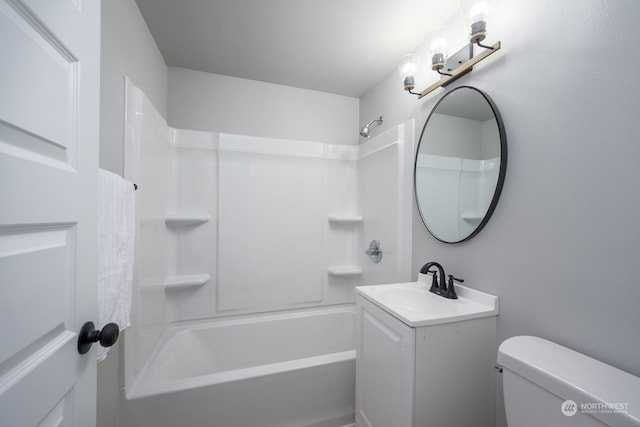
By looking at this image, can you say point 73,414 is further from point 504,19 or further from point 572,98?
point 504,19

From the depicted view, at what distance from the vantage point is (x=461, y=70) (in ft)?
4.16

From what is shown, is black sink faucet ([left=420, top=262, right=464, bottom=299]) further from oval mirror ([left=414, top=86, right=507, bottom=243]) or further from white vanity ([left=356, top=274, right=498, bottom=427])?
oval mirror ([left=414, top=86, right=507, bottom=243])

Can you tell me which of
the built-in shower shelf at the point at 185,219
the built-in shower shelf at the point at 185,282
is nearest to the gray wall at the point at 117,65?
the built-in shower shelf at the point at 185,219

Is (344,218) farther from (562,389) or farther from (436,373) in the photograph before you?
(562,389)

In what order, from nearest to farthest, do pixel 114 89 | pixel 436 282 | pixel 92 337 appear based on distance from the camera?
pixel 92 337 → pixel 114 89 → pixel 436 282

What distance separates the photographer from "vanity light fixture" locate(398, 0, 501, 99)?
1.07m

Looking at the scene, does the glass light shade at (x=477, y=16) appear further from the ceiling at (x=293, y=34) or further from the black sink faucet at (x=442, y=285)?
the black sink faucet at (x=442, y=285)

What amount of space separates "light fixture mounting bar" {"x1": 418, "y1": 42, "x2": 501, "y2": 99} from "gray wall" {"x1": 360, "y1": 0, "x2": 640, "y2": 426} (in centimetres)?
5

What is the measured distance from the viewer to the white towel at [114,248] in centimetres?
84

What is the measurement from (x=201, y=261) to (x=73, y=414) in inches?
58.3

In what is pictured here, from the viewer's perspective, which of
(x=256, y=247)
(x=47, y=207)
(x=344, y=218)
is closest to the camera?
(x=47, y=207)

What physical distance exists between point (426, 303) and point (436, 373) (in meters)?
0.39

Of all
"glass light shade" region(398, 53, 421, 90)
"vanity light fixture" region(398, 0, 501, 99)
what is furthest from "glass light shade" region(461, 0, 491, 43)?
"glass light shade" region(398, 53, 421, 90)

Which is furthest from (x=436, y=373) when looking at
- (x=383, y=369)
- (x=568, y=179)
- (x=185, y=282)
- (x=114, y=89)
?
(x=114, y=89)
